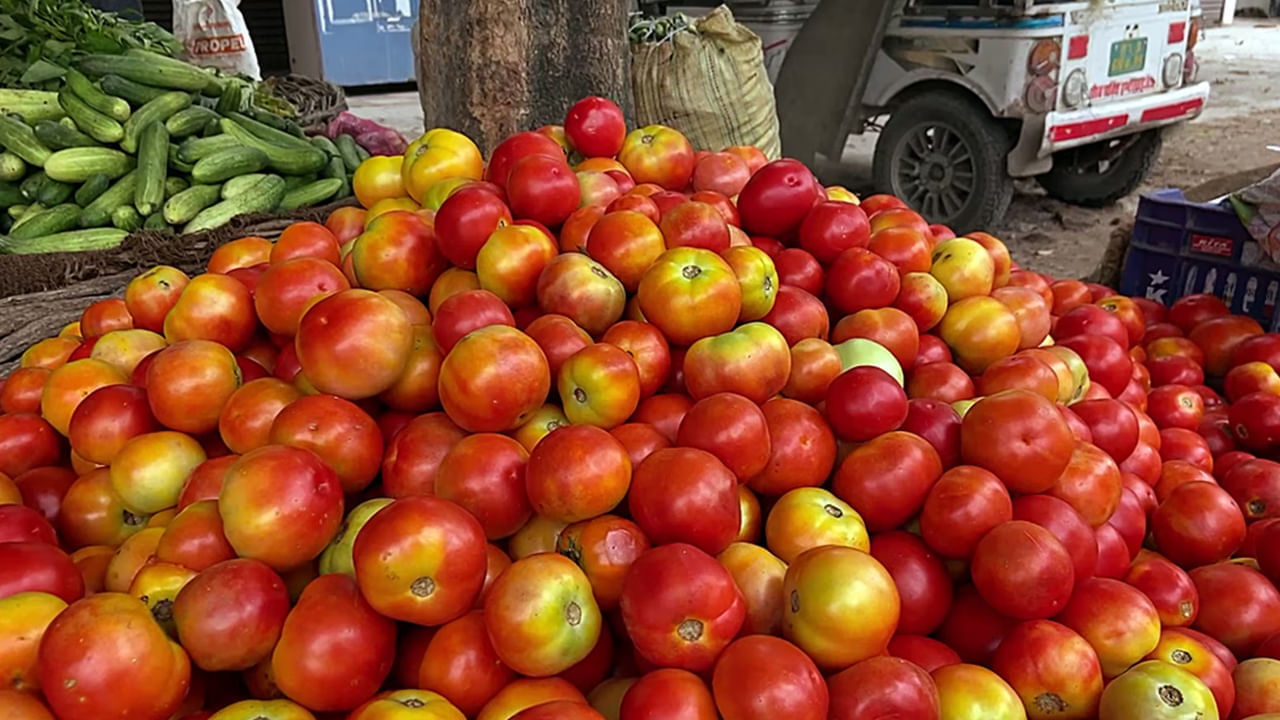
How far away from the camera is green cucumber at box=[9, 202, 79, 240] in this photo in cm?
360

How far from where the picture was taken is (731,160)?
91.0 inches

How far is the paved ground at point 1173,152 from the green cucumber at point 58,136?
4.47m

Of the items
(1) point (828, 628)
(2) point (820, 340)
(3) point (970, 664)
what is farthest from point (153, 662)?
(2) point (820, 340)

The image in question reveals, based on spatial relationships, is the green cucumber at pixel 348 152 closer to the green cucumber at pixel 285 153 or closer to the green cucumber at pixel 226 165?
the green cucumber at pixel 285 153

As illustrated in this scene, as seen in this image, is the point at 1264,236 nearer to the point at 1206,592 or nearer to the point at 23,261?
the point at 1206,592

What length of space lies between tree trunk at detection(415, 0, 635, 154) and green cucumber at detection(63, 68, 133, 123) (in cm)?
179

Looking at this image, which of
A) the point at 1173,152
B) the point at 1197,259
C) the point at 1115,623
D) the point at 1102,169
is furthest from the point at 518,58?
the point at 1173,152

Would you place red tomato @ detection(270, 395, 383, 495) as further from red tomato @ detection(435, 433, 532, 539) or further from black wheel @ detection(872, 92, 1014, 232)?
black wheel @ detection(872, 92, 1014, 232)

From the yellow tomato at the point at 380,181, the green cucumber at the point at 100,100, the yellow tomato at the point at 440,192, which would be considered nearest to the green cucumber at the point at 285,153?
the green cucumber at the point at 100,100

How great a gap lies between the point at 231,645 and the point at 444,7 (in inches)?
92.8

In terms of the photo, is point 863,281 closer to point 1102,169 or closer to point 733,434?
point 733,434

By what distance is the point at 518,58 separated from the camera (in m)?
2.95

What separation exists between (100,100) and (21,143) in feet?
1.29

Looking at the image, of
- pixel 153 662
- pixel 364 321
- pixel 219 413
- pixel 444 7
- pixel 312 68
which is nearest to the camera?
pixel 153 662
